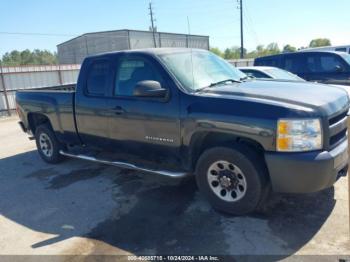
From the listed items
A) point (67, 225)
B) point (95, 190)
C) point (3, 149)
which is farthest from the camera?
point (3, 149)

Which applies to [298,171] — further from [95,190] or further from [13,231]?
[13,231]

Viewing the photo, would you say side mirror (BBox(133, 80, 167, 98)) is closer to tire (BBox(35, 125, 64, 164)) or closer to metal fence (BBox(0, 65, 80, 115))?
tire (BBox(35, 125, 64, 164))

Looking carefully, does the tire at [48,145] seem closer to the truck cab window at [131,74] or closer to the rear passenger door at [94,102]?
the rear passenger door at [94,102]

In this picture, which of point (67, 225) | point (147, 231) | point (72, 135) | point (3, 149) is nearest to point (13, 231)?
point (67, 225)

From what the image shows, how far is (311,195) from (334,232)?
2.72 ft

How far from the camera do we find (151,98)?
405 centimetres

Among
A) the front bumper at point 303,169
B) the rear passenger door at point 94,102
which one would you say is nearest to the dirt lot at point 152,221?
the front bumper at point 303,169

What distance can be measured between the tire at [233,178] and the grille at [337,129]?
0.74 m

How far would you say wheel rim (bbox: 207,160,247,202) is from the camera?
141 inches

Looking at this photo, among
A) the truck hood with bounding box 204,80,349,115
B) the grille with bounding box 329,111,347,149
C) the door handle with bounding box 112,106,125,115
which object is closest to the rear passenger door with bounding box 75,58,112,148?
the door handle with bounding box 112,106,125,115

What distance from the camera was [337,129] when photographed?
11.1ft

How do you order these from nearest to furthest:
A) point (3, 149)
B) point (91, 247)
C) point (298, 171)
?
point (298, 171), point (91, 247), point (3, 149)

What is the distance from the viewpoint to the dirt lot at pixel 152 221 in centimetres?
318

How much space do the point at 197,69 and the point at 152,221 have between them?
2.00 m
